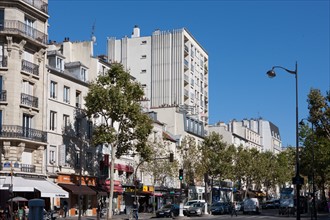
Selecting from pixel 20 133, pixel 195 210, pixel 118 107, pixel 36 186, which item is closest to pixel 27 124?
pixel 20 133

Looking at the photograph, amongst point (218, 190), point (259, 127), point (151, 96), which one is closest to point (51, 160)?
point (151, 96)

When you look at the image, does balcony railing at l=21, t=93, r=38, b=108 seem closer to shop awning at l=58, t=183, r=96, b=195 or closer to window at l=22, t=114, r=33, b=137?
window at l=22, t=114, r=33, b=137

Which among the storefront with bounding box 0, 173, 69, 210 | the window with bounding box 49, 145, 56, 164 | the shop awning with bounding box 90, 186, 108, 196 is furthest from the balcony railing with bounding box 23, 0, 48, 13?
the shop awning with bounding box 90, 186, 108, 196

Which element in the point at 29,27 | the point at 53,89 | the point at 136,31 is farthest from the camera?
the point at 136,31

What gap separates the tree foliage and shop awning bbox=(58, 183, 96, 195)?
15.4ft

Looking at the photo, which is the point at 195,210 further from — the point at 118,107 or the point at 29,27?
the point at 29,27

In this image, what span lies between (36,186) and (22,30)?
39.6 ft

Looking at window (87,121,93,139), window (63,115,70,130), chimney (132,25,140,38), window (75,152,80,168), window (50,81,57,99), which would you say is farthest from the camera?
chimney (132,25,140,38)

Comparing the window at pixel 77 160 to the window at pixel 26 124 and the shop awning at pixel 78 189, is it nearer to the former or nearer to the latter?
the shop awning at pixel 78 189

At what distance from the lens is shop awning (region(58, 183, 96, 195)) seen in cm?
4691

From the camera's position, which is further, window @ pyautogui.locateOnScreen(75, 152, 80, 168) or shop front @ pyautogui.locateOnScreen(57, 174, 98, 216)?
window @ pyautogui.locateOnScreen(75, 152, 80, 168)

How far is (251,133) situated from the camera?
418 ft

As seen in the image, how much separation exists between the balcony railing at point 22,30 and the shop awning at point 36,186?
11.1 m

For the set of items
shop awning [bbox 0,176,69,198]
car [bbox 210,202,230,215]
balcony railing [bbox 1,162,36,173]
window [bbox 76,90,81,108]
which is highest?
window [bbox 76,90,81,108]
